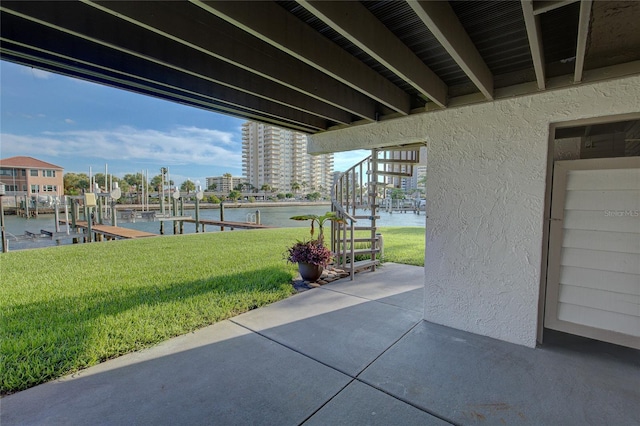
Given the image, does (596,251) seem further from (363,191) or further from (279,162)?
(279,162)

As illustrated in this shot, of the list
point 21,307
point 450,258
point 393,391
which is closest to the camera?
point 393,391

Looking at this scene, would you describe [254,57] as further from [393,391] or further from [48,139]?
[48,139]

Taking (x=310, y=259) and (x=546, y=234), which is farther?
(x=310, y=259)

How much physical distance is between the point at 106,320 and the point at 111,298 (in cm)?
77

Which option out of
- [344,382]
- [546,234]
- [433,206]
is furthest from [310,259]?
[546,234]

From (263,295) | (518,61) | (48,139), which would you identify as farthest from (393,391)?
(48,139)

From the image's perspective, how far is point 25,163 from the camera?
2666 cm

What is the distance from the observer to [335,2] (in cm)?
151

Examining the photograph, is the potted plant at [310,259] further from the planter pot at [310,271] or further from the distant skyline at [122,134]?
the distant skyline at [122,134]

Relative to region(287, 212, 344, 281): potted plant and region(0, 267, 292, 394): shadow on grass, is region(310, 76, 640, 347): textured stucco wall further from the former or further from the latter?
region(0, 267, 292, 394): shadow on grass

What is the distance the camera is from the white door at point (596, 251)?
2.26 meters

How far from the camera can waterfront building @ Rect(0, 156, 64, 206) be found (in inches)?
971

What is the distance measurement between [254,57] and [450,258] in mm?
2599

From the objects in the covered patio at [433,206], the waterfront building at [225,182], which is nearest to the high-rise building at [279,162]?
the waterfront building at [225,182]
